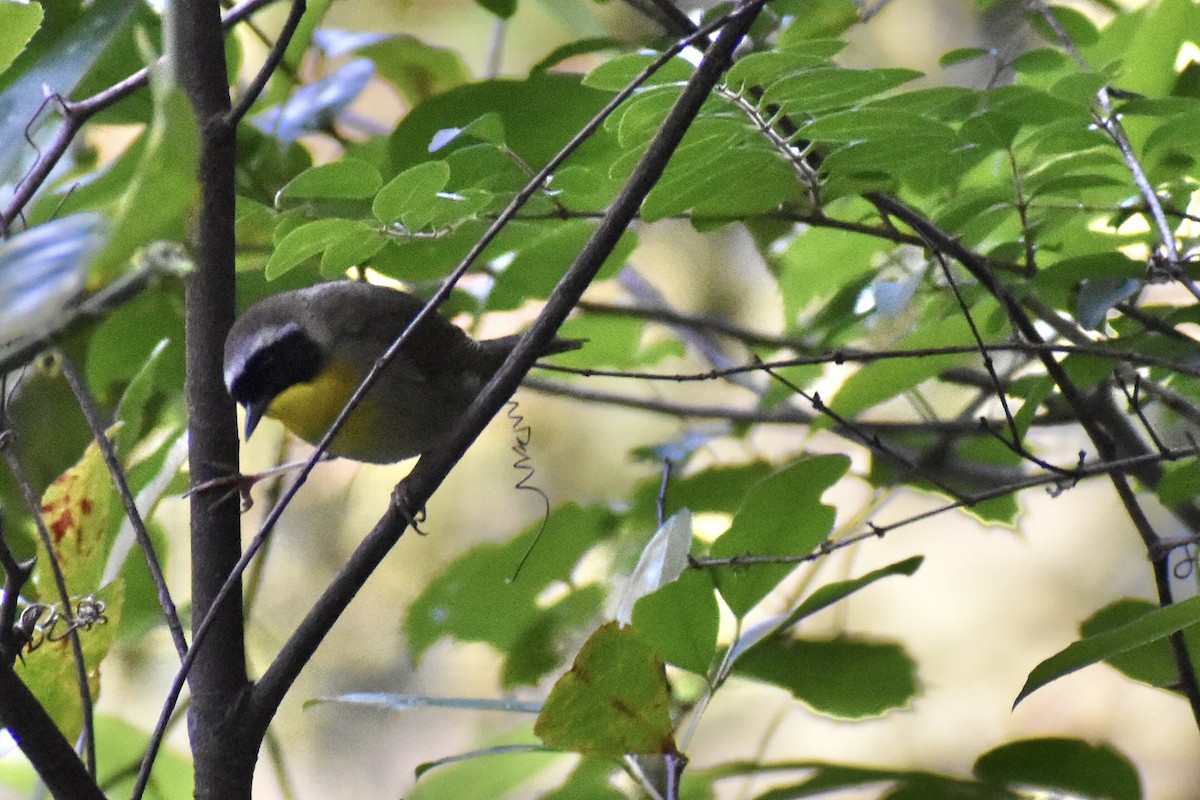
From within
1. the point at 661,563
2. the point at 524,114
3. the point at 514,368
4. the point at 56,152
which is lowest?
the point at 661,563

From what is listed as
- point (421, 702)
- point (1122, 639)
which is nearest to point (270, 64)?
point (421, 702)

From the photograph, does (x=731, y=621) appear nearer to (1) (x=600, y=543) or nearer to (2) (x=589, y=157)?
(1) (x=600, y=543)

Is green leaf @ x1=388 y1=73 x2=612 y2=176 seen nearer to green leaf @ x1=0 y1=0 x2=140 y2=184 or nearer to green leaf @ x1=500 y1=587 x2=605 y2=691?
green leaf @ x1=0 y1=0 x2=140 y2=184

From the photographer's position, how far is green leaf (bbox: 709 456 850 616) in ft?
2.80

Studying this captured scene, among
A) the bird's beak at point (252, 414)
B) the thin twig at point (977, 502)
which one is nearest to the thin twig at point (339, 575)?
the thin twig at point (977, 502)

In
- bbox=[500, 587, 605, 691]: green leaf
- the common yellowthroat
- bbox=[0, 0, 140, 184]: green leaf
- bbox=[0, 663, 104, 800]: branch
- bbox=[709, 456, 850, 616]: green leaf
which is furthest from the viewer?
the common yellowthroat

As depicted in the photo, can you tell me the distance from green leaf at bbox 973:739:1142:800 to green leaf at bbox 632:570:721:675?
0.27m

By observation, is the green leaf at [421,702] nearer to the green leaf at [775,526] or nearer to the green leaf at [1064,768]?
the green leaf at [775,526]

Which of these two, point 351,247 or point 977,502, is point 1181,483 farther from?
point 351,247

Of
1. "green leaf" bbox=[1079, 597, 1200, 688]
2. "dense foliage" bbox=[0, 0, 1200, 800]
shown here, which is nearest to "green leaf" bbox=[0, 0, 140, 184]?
"dense foliage" bbox=[0, 0, 1200, 800]

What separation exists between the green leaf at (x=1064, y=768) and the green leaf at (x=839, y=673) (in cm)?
12

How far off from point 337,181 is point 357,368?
684 mm

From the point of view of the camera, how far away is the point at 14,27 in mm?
664

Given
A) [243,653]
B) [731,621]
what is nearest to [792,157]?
[243,653]
